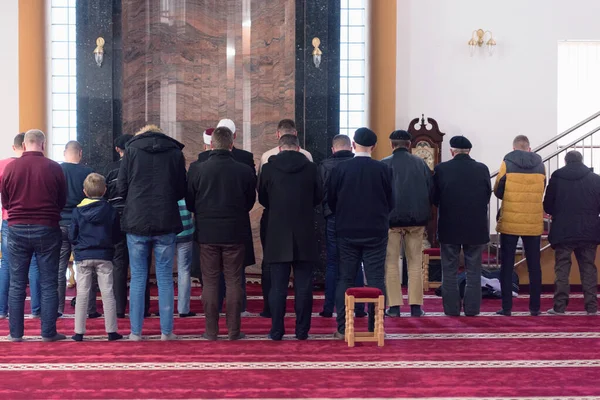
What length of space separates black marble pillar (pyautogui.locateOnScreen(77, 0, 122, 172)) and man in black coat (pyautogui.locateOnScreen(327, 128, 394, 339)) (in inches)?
165

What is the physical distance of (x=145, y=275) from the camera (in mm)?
6410

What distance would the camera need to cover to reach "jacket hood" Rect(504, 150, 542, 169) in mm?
7398

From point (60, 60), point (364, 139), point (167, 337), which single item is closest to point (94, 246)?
point (167, 337)

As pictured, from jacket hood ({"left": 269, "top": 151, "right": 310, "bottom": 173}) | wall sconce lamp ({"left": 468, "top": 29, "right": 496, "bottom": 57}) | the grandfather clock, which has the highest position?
wall sconce lamp ({"left": 468, "top": 29, "right": 496, "bottom": 57})

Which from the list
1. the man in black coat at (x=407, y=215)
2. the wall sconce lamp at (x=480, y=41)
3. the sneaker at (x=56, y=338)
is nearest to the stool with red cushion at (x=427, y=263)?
the man in black coat at (x=407, y=215)

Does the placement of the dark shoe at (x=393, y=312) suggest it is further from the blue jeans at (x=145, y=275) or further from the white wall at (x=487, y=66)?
the white wall at (x=487, y=66)

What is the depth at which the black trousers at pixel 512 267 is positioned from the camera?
7387 mm

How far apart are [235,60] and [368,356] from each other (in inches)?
214

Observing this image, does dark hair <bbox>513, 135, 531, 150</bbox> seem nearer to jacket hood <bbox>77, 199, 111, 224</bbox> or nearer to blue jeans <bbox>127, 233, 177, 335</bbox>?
blue jeans <bbox>127, 233, 177, 335</bbox>

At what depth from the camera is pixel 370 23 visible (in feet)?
36.2

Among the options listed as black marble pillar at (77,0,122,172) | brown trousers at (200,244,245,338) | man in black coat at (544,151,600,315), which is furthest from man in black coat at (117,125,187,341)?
black marble pillar at (77,0,122,172)

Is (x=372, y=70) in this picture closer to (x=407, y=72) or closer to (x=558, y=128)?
(x=407, y=72)

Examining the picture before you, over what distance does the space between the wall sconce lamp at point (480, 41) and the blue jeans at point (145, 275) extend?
242 inches

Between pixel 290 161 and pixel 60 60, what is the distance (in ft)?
18.4
